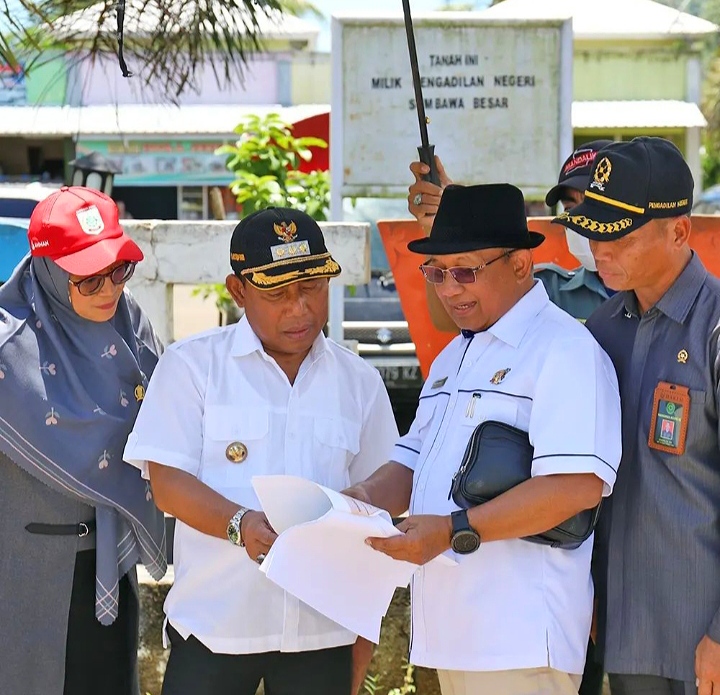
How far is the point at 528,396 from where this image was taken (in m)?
2.39

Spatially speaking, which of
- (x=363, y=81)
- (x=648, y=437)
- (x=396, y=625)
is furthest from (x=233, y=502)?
(x=363, y=81)

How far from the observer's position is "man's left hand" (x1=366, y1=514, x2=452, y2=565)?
7.44 feet

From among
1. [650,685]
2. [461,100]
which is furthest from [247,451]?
[461,100]

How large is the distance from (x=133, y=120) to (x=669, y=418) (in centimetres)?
1733

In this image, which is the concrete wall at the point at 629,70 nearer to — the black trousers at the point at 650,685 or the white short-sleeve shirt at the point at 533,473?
the white short-sleeve shirt at the point at 533,473

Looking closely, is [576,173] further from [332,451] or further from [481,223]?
[332,451]

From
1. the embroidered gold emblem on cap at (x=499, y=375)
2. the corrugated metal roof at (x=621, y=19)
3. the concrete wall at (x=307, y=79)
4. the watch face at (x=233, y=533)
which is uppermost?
the corrugated metal roof at (x=621, y=19)

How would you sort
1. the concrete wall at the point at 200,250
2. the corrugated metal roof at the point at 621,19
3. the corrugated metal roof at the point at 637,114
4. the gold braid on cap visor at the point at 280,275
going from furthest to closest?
the corrugated metal roof at the point at 637,114, the corrugated metal roof at the point at 621,19, the concrete wall at the point at 200,250, the gold braid on cap visor at the point at 280,275

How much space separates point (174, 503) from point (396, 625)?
55.9 inches

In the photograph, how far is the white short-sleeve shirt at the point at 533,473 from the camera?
2.29 m

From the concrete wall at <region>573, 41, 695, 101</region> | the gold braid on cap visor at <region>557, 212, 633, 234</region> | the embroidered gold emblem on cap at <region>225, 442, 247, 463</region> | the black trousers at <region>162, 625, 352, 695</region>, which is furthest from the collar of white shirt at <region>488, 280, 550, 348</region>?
the concrete wall at <region>573, 41, 695, 101</region>

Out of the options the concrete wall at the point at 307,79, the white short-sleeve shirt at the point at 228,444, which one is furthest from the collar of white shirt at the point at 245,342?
the concrete wall at the point at 307,79

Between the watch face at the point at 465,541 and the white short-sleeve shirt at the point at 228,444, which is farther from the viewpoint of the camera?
the white short-sleeve shirt at the point at 228,444

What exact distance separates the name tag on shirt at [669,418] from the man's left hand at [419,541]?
1.64ft
